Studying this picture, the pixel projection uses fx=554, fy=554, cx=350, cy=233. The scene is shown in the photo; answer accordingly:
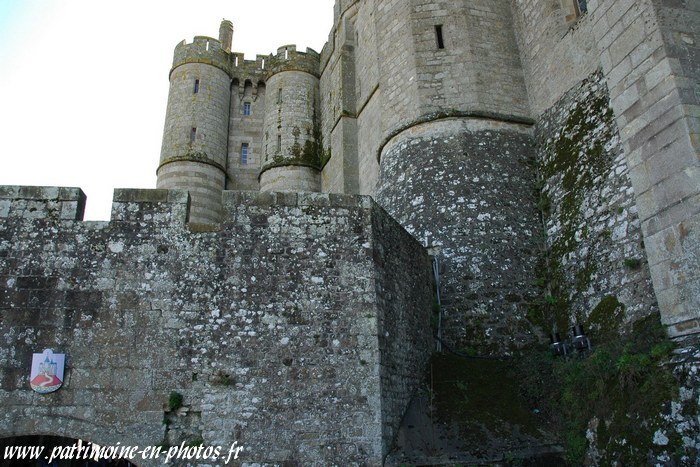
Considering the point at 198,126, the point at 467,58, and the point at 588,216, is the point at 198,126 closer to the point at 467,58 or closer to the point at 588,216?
the point at 467,58

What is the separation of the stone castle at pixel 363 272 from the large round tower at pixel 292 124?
769 cm

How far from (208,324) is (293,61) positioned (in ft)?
49.5

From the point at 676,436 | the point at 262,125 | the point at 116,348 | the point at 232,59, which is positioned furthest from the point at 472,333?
the point at 232,59

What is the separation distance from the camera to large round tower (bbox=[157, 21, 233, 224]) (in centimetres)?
1834

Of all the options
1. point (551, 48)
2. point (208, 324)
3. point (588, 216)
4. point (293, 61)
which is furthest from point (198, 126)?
point (588, 216)

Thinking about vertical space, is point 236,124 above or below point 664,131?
above

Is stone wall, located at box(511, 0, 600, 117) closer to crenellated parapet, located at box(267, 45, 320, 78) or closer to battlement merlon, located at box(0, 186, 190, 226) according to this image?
battlement merlon, located at box(0, 186, 190, 226)

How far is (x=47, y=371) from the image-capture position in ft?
22.5

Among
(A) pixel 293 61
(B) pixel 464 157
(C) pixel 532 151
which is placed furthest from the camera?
(A) pixel 293 61

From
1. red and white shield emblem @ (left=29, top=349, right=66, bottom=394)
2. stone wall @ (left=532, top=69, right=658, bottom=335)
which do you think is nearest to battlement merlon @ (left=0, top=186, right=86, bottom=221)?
red and white shield emblem @ (left=29, top=349, right=66, bottom=394)

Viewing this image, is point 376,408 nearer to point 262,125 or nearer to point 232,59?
point 262,125

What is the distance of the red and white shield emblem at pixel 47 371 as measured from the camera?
6.81m

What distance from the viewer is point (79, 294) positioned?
7258mm

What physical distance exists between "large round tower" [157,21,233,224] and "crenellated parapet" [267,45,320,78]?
1844 millimetres
